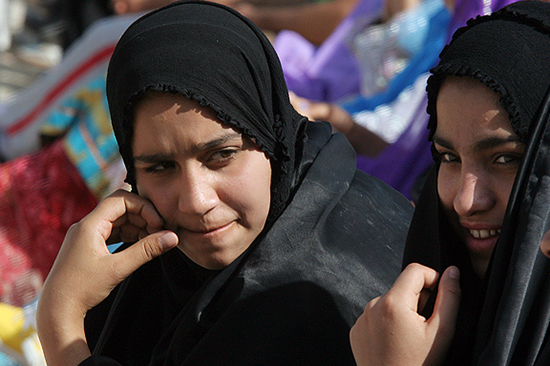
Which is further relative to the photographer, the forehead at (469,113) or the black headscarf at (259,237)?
the black headscarf at (259,237)

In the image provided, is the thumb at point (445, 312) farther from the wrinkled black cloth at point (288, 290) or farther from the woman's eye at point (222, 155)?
the woman's eye at point (222, 155)

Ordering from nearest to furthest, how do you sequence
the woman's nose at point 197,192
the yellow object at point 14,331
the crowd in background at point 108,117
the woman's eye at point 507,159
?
the woman's eye at point 507,159
the woman's nose at point 197,192
the yellow object at point 14,331
the crowd in background at point 108,117

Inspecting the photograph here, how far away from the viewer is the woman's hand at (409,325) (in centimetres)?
113

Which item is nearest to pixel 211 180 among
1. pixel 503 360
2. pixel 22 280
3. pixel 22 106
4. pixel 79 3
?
pixel 503 360

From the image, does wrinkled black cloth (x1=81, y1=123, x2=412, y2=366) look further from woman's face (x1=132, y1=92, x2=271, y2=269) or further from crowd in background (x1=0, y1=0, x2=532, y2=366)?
crowd in background (x1=0, y1=0, x2=532, y2=366)

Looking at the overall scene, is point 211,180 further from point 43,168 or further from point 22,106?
point 22,106

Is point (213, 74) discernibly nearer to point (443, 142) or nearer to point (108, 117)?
point (443, 142)

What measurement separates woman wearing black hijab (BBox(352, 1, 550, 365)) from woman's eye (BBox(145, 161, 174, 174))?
53cm

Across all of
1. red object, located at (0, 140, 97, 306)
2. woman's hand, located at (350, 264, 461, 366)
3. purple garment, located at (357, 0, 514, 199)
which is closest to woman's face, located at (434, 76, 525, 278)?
woman's hand, located at (350, 264, 461, 366)

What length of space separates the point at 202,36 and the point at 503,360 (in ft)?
2.84

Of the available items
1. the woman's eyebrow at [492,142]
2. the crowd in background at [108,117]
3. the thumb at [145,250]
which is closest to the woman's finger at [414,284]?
the woman's eyebrow at [492,142]

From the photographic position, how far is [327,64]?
3.78 metres

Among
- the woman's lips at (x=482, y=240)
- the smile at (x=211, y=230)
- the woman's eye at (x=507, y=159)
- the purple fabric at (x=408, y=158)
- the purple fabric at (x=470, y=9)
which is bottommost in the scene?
the purple fabric at (x=408, y=158)

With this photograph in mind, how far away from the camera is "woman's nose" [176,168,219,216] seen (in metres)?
1.40
